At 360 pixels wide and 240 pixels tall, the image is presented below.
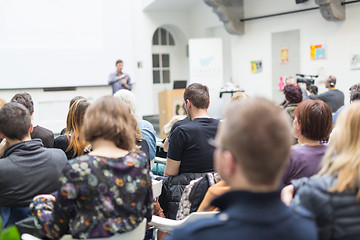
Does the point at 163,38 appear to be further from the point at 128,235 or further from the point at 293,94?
the point at 128,235

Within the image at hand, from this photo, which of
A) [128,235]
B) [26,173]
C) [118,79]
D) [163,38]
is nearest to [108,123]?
[128,235]

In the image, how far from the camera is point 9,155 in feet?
7.30

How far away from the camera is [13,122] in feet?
7.42

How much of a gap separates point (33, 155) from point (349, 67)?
6.74 m

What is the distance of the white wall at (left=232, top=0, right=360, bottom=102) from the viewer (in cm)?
768

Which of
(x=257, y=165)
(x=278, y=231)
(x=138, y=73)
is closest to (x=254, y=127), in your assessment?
(x=257, y=165)

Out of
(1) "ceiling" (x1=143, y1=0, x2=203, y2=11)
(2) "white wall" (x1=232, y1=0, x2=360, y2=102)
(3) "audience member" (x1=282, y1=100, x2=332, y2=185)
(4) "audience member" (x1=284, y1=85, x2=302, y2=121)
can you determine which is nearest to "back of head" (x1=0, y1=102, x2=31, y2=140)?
(3) "audience member" (x1=282, y1=100, x2=332, y2=185)

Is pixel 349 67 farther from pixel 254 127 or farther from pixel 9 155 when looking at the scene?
pixel 254 127

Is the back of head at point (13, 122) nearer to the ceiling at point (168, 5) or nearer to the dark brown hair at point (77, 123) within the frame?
the dark brown hair at point (77, 123)

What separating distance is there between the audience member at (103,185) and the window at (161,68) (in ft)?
33.0

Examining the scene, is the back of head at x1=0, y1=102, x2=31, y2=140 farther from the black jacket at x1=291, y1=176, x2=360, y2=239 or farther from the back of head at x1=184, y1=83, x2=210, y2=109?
the black jacket at x1=291, y1=176, x2=360, y2=239

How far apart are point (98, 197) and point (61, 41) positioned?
843 cm

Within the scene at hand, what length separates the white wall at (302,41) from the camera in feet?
25.2

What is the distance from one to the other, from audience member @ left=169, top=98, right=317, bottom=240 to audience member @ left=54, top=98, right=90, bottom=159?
198cm
